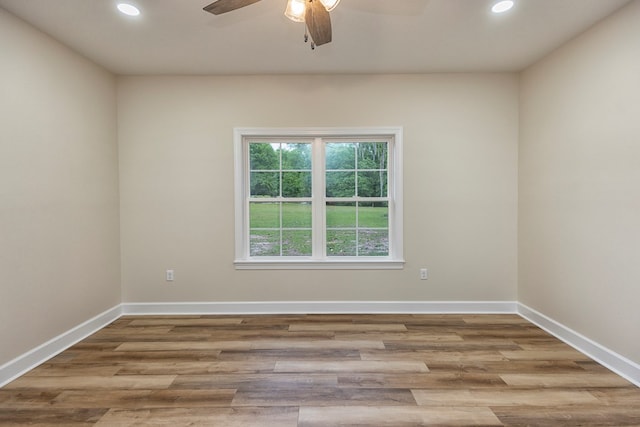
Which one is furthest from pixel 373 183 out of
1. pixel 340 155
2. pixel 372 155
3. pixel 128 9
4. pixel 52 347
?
pixel 52 347

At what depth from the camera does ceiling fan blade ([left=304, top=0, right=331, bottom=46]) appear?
1783mm

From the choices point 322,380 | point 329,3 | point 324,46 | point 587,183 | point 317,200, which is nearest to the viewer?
point 329,3

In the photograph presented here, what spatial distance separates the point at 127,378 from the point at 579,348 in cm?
366

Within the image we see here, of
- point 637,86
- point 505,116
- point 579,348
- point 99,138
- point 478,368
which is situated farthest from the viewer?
point 505,116

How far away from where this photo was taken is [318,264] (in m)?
3.50

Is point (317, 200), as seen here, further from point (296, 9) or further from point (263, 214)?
point (296, 9)

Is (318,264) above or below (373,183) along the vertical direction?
below

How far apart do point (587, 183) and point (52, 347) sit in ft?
15.4

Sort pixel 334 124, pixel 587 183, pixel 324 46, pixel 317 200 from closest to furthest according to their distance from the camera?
pixel 587 183 → pixel 324 46 → pixel 334 124 → pixel 317 200

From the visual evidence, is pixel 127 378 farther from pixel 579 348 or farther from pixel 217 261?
pixel 579 348

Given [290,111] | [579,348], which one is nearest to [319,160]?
[290,111]

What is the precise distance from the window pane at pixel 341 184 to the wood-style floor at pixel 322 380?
145cm

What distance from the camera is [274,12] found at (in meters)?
2.31

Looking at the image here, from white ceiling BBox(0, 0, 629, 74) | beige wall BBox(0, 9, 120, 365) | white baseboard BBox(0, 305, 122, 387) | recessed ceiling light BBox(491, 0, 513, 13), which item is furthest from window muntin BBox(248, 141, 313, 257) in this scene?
recessed ceiling light BBox(491, 0, 513, 13)
